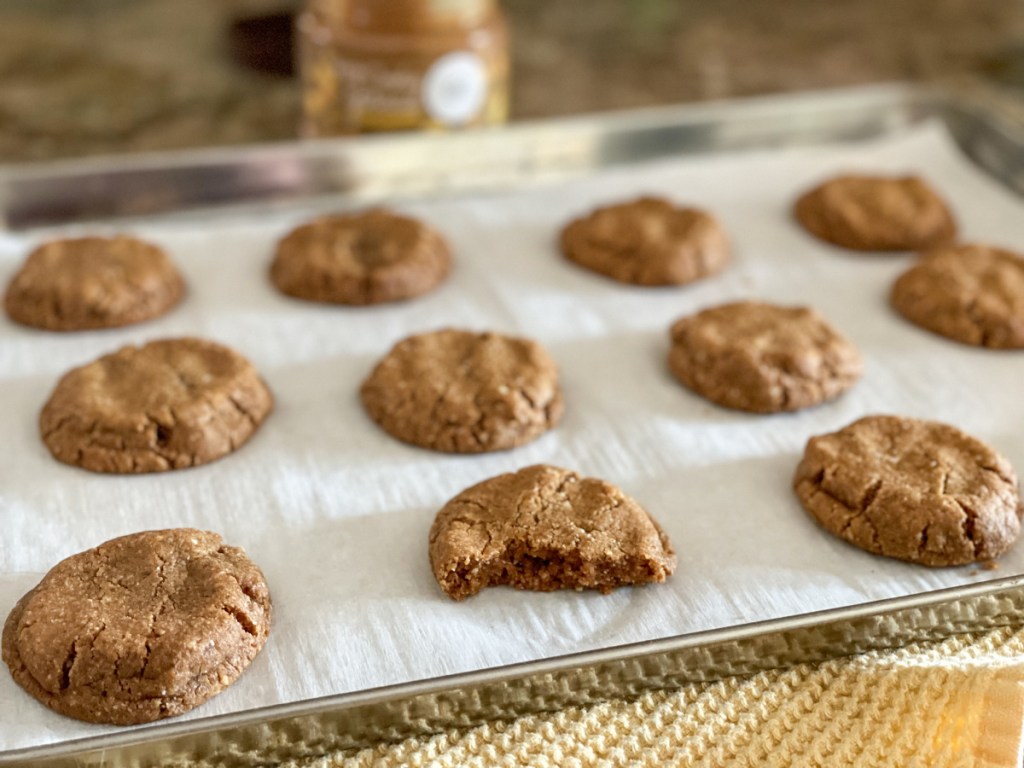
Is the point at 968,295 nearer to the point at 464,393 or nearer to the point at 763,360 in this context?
the point at 763,360

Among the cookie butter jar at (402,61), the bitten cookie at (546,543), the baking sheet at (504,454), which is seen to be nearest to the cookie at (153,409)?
the baking sheet at (504,454)

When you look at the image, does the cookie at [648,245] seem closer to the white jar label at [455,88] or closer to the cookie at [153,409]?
the white jar label at [455,88]

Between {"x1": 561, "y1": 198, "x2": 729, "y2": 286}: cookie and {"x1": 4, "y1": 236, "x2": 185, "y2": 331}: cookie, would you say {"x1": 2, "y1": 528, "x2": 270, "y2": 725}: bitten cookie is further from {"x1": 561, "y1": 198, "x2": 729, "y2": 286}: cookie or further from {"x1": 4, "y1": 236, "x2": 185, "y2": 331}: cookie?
{"x1": 561, "y1": 198, "x2": 729, "y2": 286}: cookie

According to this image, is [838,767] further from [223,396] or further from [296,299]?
[296,299]

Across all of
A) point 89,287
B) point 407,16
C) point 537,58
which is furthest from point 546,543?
→ point 537,58

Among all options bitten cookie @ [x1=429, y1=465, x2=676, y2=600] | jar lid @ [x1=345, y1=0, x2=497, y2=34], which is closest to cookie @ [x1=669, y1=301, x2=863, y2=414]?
bitten cookie @ [x1=429, y1=465, x2=676, y2=600]

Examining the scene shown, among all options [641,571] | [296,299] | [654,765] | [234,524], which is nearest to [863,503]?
[641,571]
